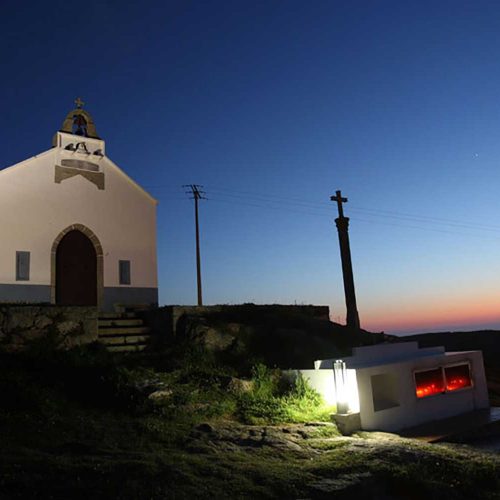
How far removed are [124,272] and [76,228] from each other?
2161mm

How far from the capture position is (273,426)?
886cm

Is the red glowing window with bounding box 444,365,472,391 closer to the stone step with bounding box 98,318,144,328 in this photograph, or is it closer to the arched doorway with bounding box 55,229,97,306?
the stone step with bounding box 98,318,144,328

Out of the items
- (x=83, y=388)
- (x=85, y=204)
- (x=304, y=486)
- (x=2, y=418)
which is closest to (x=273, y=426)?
(x=304, y=486)

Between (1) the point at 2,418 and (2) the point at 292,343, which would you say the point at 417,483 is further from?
(2) the point at 292,343

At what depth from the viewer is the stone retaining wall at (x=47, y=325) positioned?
11.1 meters

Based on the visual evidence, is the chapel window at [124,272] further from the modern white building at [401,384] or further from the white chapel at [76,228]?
the modern white building at [401,384]

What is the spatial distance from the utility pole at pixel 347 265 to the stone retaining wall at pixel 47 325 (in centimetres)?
940

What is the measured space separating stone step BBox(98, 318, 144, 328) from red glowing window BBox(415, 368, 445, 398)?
7.61m

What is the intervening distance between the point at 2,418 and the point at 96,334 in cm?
466

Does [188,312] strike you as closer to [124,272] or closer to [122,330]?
[122,330]

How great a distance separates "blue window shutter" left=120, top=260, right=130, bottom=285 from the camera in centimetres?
1714

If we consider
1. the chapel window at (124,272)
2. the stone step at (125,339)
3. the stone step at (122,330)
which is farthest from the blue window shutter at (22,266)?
the stone step at (125,339)

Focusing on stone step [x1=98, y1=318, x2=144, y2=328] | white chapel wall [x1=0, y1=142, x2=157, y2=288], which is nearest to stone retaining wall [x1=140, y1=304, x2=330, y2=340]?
stone step [x1=98, y1=318, x2=144, y2=328]

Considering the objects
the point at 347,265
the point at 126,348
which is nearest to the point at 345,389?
the point at 126,348
